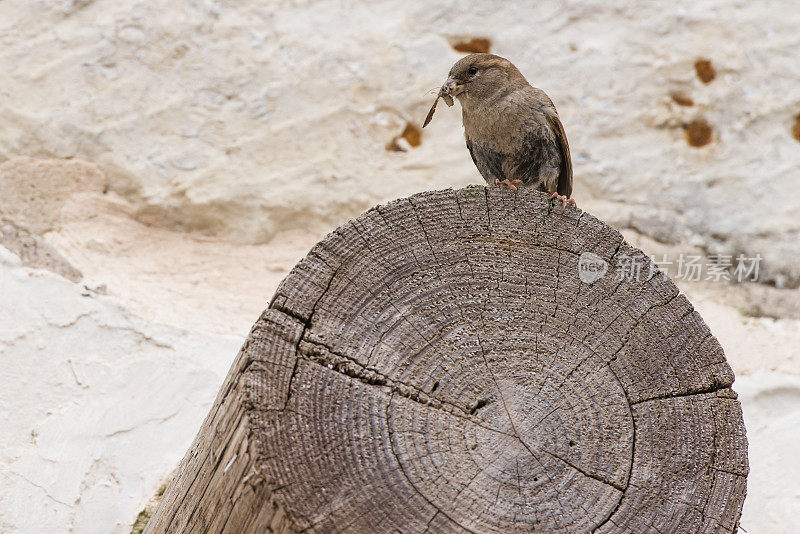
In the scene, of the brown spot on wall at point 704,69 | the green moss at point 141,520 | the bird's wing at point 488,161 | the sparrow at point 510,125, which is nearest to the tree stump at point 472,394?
the green moss at point 141,520

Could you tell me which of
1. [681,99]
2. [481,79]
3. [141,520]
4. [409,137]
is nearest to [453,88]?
[481,79]

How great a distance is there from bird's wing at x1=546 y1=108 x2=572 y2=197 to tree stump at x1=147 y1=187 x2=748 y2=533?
1.12m

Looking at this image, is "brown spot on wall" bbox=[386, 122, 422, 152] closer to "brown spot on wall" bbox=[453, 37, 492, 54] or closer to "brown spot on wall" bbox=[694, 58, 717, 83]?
"brown spot on wall" bbox=[453, 37, 492, 54]

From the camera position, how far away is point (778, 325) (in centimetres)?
393

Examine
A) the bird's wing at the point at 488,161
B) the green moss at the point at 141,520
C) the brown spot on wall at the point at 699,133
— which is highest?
the bird's wing at the point at 488,161

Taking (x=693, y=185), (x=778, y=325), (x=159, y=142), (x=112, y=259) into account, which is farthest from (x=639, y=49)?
(x=112, y=259)

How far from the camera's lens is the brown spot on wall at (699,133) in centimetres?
439

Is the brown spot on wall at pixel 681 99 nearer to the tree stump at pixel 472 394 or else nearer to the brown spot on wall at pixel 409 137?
the brown spot on wall at pixel 409 137

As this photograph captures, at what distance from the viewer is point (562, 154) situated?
10.6 feet

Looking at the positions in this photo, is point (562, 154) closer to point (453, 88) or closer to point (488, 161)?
point (488, 161)

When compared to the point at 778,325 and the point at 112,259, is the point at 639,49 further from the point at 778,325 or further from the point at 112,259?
the point at 112,259

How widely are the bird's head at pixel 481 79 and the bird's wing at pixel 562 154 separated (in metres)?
0.23

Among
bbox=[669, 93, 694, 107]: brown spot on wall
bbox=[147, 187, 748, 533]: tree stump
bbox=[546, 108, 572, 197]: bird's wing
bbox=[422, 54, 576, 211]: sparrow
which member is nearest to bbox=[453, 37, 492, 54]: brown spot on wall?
bbox=[669, 93, 694, 107]: brown spot on wall

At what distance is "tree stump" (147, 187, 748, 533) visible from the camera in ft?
5.77
